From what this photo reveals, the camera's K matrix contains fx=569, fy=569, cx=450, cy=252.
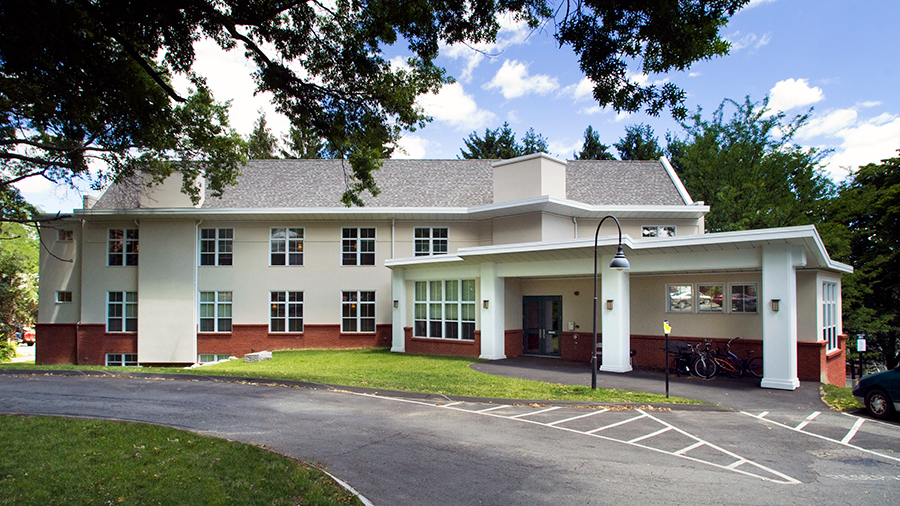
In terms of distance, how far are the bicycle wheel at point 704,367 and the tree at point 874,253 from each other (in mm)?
17056

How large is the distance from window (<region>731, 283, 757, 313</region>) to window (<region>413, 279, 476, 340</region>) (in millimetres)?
8911

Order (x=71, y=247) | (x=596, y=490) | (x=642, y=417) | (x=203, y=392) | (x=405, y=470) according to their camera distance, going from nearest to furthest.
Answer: (x=596, y=490) < (x=405, y=470) < (x=642, y=417) < (x=203, y=392) < (x=71, y=247)

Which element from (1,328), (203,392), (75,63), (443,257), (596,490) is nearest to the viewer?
(596,490)

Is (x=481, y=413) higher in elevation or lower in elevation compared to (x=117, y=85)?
lower

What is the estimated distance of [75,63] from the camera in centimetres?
823

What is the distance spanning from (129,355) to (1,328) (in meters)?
22.0

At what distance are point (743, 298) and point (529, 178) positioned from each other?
32.0 ft

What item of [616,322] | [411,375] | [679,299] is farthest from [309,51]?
[679,299]

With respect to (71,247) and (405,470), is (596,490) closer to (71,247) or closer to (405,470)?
(405,470)

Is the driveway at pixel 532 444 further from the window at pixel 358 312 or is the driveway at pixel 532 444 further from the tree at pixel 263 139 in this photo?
the tree at pixel 263 139

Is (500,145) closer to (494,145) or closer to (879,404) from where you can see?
(494,145)

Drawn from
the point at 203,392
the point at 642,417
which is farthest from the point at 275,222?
the point at 642,417

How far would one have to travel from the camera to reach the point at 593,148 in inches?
2087

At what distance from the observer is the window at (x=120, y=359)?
84.5 ft
